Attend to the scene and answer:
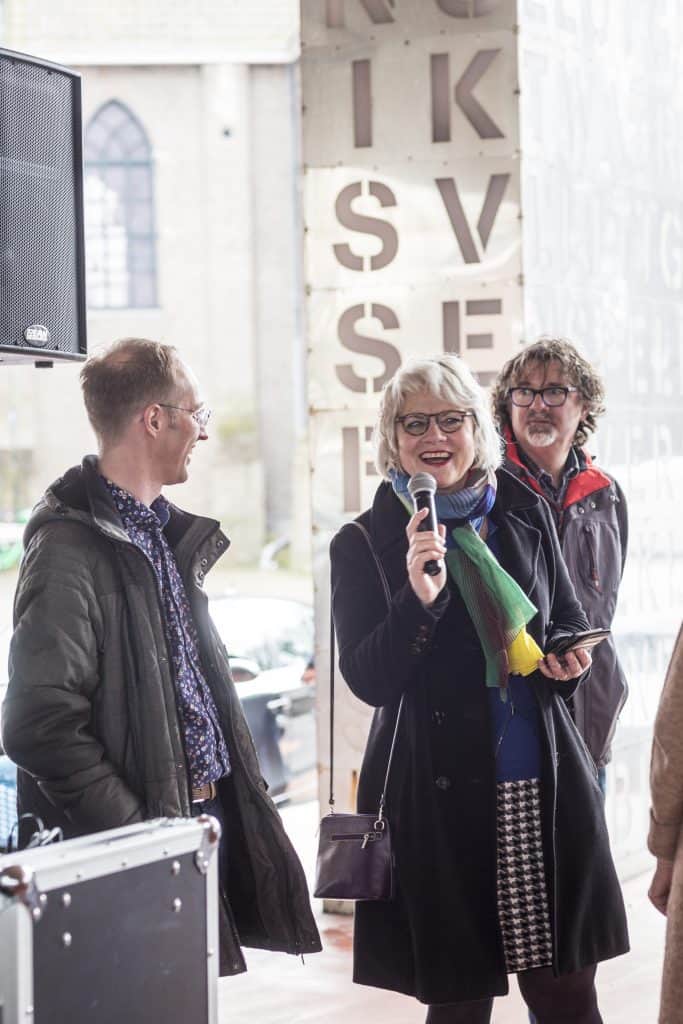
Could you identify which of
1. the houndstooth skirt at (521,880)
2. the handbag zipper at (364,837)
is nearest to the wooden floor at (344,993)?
the houndstooth skirt at (521,880)

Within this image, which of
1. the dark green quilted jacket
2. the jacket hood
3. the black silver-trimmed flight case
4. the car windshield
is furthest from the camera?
the car windshield

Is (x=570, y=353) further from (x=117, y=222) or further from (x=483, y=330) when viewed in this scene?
(x=117, y=222)

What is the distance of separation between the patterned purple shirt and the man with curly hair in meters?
1.41

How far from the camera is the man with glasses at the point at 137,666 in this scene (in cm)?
231

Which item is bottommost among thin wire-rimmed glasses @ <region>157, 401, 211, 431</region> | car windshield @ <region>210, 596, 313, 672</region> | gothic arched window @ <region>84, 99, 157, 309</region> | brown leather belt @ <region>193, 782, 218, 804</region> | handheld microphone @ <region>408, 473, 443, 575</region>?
car windshield @ <region>210, 596, 313, 672</region>

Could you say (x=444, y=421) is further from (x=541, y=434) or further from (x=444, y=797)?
(x=541, y=434)

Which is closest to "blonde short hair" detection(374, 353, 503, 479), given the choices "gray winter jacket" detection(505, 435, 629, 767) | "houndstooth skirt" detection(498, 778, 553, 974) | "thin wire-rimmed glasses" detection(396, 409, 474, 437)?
"thin wire-rimmed glasses" detection(396, 409, 474, 437)

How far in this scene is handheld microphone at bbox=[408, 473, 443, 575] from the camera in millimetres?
2480

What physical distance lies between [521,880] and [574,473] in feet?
5.11

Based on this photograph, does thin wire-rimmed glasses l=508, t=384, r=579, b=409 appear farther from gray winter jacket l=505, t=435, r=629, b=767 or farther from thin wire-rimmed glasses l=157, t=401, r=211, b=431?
thin wire-rimmed glasses l=157, t=401, r=211, b=431

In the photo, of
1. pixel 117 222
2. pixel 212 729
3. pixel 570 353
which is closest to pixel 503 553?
pixel 212 729

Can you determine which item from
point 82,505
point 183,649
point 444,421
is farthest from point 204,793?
point 444,421

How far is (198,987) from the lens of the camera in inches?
84.6

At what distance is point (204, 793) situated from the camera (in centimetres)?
251
